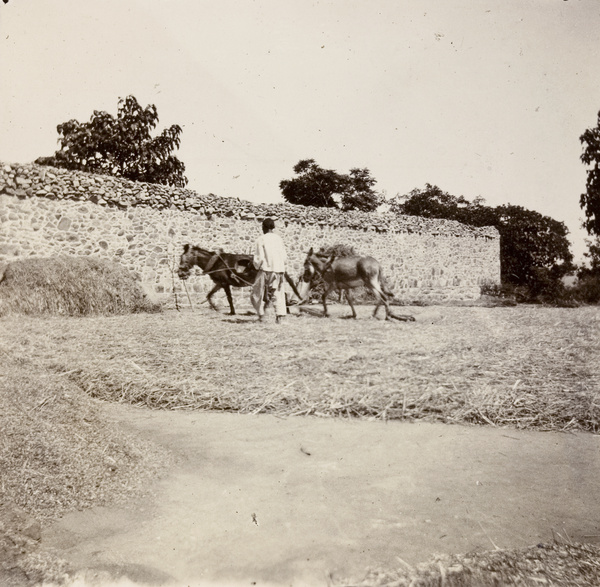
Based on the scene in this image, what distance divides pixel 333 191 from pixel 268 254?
20.5 ft

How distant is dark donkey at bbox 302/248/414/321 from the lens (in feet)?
26.0

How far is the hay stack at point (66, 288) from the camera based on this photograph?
4.52 m

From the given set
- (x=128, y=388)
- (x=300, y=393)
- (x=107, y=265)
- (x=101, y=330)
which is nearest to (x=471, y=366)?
(x=300, y=393)

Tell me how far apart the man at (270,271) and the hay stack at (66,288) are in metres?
1.61

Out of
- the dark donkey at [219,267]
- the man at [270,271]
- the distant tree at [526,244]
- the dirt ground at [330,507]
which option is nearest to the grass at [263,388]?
the dirt ground at [330,507]

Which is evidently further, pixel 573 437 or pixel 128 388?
pixel 128 388

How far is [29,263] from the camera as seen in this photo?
206 inches

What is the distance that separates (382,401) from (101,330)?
2.51 m

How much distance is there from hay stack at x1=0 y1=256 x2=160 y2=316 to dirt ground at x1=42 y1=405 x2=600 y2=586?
2.66 metres

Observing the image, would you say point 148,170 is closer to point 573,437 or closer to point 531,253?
point 573,437

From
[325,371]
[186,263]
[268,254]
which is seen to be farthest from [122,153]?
[325,371]

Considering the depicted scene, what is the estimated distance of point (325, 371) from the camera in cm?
373

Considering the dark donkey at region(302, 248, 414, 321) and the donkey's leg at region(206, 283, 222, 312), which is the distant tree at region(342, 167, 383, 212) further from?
the donkey's leg at region(206, 283, 222, 312)

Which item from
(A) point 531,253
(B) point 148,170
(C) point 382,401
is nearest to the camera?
(C) point 382,401
